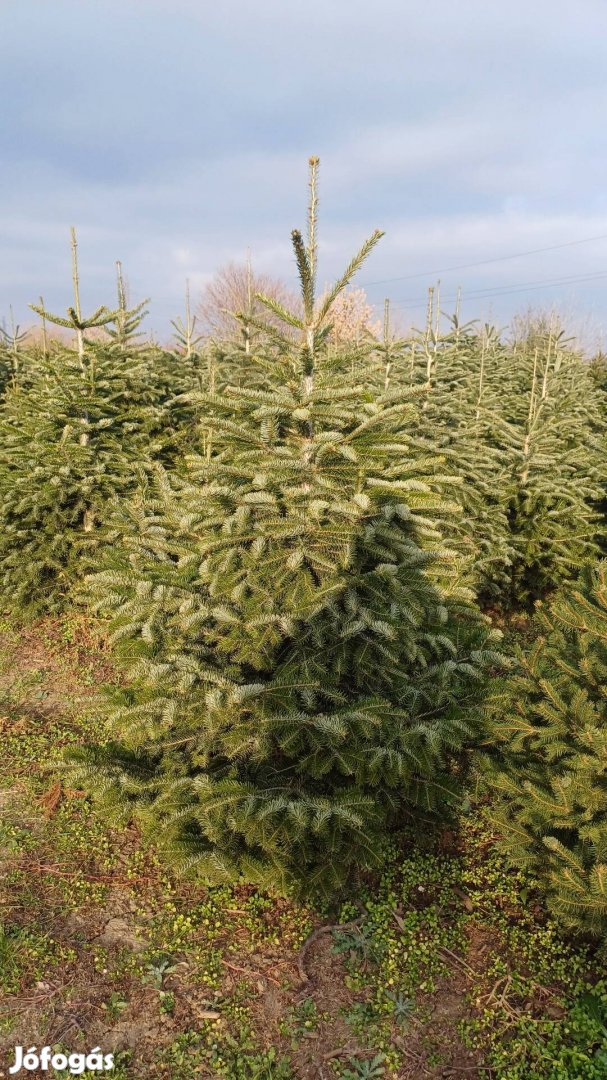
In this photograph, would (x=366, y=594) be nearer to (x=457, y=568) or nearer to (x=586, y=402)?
(x=457, y=568)

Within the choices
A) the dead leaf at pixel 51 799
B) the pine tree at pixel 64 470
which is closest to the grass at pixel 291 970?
the dead leaf at pixel 51 799

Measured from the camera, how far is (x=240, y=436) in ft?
11.2

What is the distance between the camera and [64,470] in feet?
21.5

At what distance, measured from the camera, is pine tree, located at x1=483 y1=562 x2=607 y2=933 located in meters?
2.90

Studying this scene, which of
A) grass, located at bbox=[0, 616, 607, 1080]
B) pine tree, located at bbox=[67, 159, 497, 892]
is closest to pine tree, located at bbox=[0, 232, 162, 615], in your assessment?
grass, located at bbox=[0, 616, 607, 1080]

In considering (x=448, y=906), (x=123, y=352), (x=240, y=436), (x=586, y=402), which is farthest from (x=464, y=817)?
(x=586, y=402)

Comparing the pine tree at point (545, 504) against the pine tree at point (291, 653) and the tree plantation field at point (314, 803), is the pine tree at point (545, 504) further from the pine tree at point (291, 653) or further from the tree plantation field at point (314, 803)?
the pine tree at point (291, 653)

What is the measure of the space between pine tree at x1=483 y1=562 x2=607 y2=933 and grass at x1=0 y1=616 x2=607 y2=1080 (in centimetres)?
51

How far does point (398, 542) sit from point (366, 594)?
36cm

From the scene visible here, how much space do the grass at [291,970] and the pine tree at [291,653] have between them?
46 cm

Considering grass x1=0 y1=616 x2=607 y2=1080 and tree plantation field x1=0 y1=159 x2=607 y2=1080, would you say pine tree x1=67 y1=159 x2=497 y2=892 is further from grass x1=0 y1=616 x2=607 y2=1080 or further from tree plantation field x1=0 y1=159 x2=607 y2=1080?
grass x1=0 y1=616 x2=607 y2=1080

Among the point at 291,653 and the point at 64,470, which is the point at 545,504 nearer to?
the point at 291,653

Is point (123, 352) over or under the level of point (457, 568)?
over

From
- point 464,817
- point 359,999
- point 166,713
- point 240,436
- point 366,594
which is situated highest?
point 240,436
